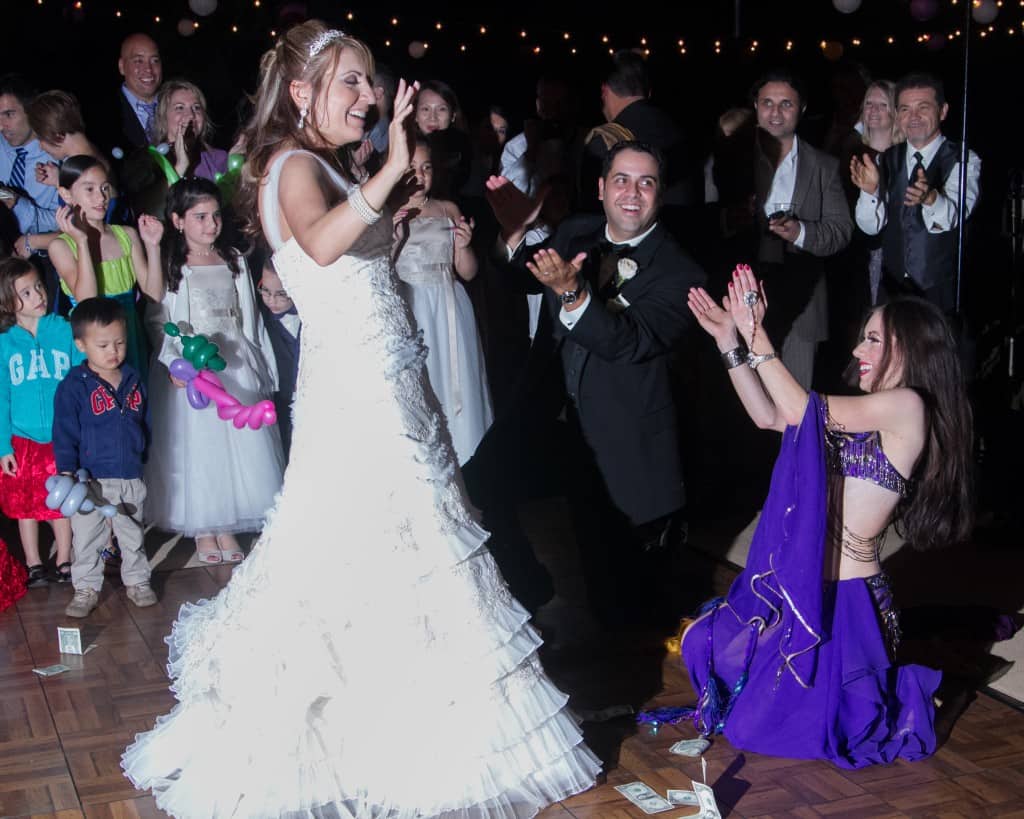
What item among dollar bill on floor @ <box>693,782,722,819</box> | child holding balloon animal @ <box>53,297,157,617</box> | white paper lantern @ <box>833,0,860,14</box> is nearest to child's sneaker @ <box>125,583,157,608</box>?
child holding balloon animal @ <box>53,297,157,617</box>

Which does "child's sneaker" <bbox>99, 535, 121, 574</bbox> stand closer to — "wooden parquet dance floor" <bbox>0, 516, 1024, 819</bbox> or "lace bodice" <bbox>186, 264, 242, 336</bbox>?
"wooden parquet dance floor" <bbox>0, 516, 1024, 819</bbox>

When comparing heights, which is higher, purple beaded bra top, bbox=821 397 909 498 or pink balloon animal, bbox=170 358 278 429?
pink balloon animal, bbox=170 358 278 429

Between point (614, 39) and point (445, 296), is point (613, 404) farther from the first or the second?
point (614, 39)

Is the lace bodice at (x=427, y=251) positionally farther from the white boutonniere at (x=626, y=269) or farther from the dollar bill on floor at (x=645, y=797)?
the dollar bill on floor at (x=645, y=797)

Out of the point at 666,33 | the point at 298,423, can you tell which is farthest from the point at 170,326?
the point at 666,33

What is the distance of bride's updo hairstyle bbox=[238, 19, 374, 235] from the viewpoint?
278 cm

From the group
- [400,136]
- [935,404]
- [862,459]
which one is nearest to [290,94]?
[400,136]

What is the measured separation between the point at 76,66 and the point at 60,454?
111 inches

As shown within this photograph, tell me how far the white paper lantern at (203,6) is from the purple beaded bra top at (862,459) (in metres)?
4.60

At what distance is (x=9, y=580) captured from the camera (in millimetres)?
4652

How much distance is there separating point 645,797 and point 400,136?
1.62m

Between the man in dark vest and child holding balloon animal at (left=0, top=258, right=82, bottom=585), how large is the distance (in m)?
3.35

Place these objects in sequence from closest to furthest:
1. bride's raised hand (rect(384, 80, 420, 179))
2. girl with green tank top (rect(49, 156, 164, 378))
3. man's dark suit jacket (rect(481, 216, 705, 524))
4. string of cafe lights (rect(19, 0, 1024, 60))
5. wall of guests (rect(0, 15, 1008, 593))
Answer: bride's raised hand (rect(384, 80, 420, 179)), man's dark suit jacket (rect(481, 216, 705, 524)), girl with green tank top (rect(49, 156, 164, 378)), wall of guests (rect(0, 15, 1008, 593)), string of cafe lights (rect(19, 0, 1024, 60))

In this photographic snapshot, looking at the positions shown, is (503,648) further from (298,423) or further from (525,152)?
(525,152)
